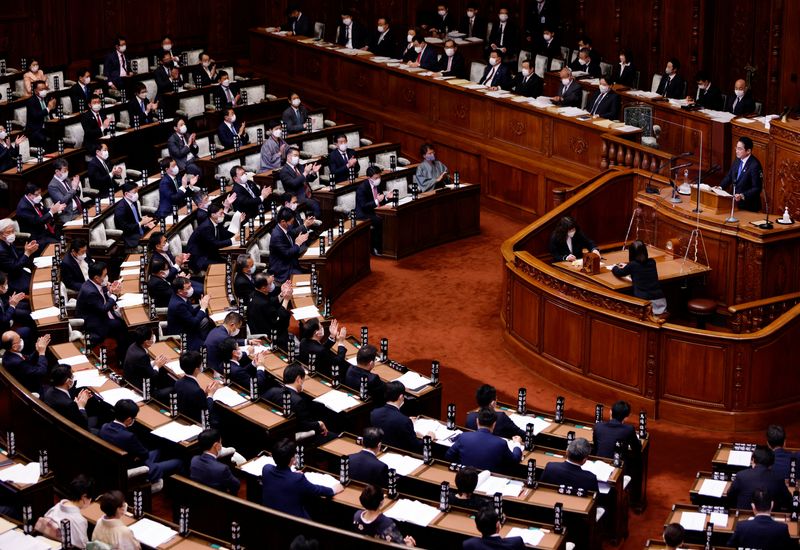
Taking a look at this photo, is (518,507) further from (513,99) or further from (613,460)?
(513,99)

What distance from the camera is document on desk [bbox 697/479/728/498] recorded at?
404 inches

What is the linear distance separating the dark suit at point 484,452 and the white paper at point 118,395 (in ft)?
10.3

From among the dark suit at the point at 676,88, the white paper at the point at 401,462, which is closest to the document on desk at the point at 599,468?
the white paper at the point at 401,462

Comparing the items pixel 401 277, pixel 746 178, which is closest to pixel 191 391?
pixel 401 277

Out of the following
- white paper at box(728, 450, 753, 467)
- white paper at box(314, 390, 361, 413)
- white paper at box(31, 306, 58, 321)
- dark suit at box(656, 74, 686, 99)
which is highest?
dark suit at box(656, 74, 686, 99)

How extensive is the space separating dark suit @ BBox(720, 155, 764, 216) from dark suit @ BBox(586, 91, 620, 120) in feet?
13.4

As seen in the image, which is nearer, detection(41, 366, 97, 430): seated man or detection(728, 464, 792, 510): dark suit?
detection(728, 464, 792, 510): dark suit

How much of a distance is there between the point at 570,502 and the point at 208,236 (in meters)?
7.44

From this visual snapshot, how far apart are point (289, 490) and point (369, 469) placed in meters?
0.73

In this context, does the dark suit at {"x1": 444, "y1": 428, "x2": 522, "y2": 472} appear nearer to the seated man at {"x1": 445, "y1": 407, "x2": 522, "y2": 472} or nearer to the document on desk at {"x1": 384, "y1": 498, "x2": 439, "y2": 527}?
the seated man at {"x1": 445, "y1": 407, "x2": 522, "y2": 472}

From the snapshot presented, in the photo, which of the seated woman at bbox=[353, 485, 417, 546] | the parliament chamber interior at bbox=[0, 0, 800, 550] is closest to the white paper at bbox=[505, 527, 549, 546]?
the parliament chamber interior at bbox=[0, 0, 800, 550]

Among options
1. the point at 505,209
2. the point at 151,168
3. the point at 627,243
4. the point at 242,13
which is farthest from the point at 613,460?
the point at 242,13

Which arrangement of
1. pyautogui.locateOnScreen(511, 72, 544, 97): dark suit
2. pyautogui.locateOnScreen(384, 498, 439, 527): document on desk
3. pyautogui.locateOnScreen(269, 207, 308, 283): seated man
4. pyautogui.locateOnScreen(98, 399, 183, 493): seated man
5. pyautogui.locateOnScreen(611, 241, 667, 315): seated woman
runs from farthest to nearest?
1. pyautogui.locateOnScreen(511, 72, 544, 97): dark suit
2. pyautogui.locateOnScreen(269, 207, 308, 283): seated man
3. pyautogui.locateOnScreen(611, 241, 667, 315): seated woman
4. pyautogui.locateOnScreen(98, 399, 183, 493): seated man
5. pyautogui.locateOnScreen(384, 498, 439, 527): document on desk

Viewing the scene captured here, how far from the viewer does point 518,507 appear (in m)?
9.93
